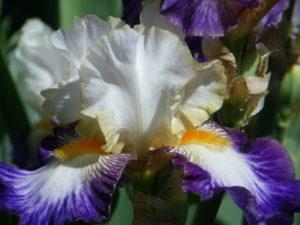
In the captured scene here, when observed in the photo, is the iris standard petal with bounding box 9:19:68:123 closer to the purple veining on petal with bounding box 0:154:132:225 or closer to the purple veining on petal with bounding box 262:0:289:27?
the purple veining on petal with bounding box 262:0:289:27

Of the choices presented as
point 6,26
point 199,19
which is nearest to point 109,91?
point 199,19

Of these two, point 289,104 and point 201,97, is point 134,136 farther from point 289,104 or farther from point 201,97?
point 289,104

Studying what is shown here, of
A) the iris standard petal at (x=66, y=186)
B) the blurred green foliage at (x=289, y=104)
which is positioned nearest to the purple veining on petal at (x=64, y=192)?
the iris standard petal at (x=66, y=186)

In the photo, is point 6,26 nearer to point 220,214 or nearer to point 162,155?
point 220,214

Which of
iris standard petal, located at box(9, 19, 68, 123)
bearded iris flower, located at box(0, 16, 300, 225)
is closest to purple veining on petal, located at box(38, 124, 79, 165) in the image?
bearded iris flower, located at box(0, 16, 300, 225)

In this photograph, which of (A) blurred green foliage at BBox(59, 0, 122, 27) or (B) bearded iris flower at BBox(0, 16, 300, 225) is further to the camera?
(A) blurred green foliage at BBox(59, 0, 122, 27)

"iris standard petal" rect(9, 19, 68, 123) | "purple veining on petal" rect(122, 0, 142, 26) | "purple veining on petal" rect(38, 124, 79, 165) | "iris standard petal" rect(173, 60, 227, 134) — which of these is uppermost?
"purple veining on petal" rect(122, 0, 142, 26)

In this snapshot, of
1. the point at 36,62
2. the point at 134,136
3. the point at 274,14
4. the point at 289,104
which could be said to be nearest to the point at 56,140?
the point at 134,136

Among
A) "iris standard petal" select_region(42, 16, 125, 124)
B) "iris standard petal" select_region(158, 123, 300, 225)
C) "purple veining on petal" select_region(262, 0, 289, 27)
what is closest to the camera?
"iris standard petal" select_region(158, 123, 300, 225)
